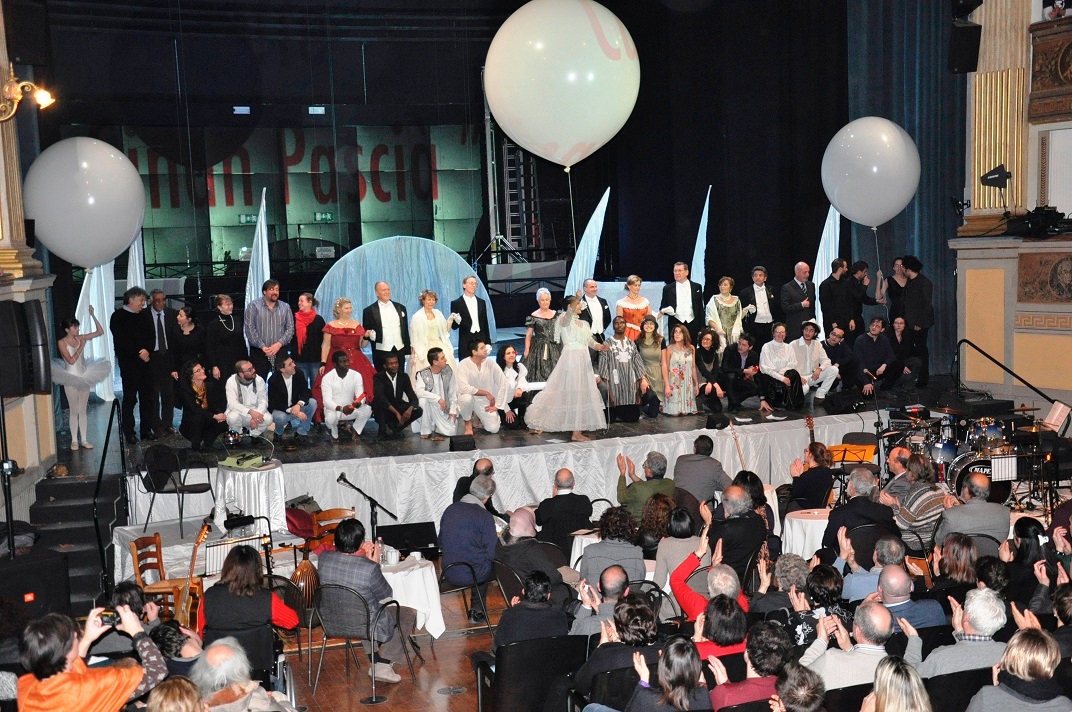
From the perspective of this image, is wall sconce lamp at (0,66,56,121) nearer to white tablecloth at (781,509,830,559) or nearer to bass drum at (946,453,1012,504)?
white tablecloth at (781,509,830,559)

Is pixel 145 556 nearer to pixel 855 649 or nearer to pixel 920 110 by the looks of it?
pixel 855 649

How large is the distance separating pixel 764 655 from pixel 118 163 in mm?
6345

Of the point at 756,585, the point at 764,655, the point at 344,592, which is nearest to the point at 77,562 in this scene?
the point at 344,592

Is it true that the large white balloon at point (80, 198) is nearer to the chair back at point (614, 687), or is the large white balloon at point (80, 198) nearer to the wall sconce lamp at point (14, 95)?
the wall sconce lamp at point (14, 95)

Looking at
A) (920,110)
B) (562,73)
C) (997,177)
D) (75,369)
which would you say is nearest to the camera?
(562,73)

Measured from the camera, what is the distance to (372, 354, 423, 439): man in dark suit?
10094mm

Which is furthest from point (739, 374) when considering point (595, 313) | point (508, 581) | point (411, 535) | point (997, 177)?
point (508, 581)

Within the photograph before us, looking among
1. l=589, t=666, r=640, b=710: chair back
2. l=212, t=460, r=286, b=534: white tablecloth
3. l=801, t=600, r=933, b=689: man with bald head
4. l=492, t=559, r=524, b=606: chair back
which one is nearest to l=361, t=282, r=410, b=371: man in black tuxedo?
l=212, t=460, r=286, b=534: white tablecloth

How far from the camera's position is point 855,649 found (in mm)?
4629

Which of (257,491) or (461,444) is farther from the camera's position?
(461,444)

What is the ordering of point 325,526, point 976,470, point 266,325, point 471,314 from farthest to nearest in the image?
1. point 471,314
2. point 266,325
3. point 976,470
4. point 325,526

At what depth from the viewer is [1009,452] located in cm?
906

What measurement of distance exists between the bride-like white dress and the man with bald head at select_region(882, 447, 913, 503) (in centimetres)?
295

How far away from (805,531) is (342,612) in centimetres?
323
